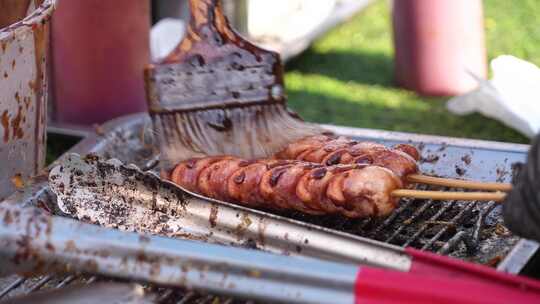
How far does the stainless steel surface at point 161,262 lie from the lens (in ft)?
8.27

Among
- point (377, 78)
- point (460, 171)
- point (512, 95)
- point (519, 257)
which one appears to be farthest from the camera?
point (377, 78)

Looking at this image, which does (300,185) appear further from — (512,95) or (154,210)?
(512,95)

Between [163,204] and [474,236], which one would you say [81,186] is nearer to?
[163,204]

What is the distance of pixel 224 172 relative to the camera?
11.5 feet

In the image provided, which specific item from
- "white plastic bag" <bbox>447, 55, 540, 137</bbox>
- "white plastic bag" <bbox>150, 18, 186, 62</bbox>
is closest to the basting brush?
"white plastic bag" <bbox>447, 55, 540, 137</bbox>

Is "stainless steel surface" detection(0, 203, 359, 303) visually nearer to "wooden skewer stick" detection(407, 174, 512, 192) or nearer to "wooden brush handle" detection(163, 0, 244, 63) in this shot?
"wooden skewer stick" detection(407, 174, 512, 192)

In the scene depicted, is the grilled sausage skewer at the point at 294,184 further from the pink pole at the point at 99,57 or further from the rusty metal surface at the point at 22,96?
the pink pole at the point at 99,57

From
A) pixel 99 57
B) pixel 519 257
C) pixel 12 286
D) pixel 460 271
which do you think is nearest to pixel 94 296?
pixel 12 286

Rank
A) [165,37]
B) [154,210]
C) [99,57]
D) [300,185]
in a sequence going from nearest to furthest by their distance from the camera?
A: 1. [300,185]
2. [154,210]
3. [99,57]
4. [165,37]

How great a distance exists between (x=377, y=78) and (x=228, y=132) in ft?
11.0

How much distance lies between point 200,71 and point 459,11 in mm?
3157

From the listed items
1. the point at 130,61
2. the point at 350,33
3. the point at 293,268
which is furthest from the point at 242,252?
the point at 350,33

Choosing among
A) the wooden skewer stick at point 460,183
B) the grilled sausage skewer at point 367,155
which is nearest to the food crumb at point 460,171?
the grilled sausage skewer at point 367,155

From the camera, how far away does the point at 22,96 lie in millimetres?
3445
